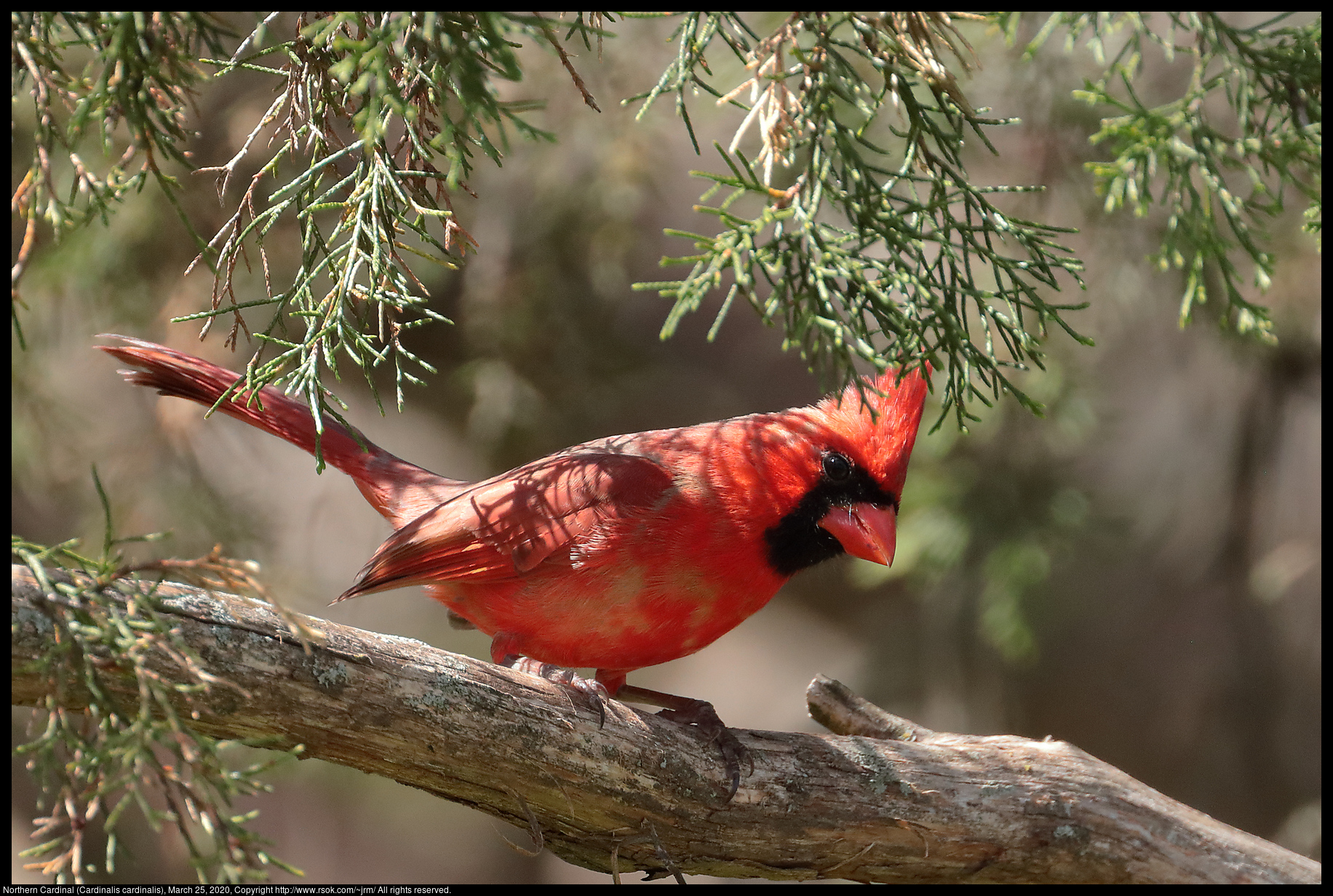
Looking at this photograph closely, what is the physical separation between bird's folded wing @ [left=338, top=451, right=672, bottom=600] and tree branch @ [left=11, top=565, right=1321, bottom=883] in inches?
14.6

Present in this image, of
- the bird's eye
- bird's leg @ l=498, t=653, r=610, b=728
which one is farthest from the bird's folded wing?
the bird's eye

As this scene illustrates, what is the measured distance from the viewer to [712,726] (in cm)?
Result: 218

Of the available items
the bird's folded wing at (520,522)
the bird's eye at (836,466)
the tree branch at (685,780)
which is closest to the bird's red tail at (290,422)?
the bird's folded wing at (520,522)

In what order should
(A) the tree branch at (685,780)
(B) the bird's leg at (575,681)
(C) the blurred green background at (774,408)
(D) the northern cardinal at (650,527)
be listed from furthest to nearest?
(C) the blurred green background at (774,408) → (D) the northern cardinal at (650,527) → (B) the bird's leg at (575,681) → (A) the tree branch at (685,780)

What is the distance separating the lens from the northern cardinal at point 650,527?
2.19 m

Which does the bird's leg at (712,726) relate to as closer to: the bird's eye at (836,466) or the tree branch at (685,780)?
the tree branch at (685,780)

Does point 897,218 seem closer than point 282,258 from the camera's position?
Yes

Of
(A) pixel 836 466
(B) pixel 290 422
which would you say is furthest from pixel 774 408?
(B) pixel 290 422

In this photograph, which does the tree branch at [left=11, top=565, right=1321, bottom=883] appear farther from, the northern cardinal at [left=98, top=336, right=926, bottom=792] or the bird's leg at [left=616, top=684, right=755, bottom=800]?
the northern cardinal at [left=98, top=336, right=926, bottom=792]

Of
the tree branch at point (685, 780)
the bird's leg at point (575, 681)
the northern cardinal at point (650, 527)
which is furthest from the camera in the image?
the northern cardinal at point (650, 527)

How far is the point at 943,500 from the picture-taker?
3881 millimetres

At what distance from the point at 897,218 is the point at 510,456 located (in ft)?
10.9
